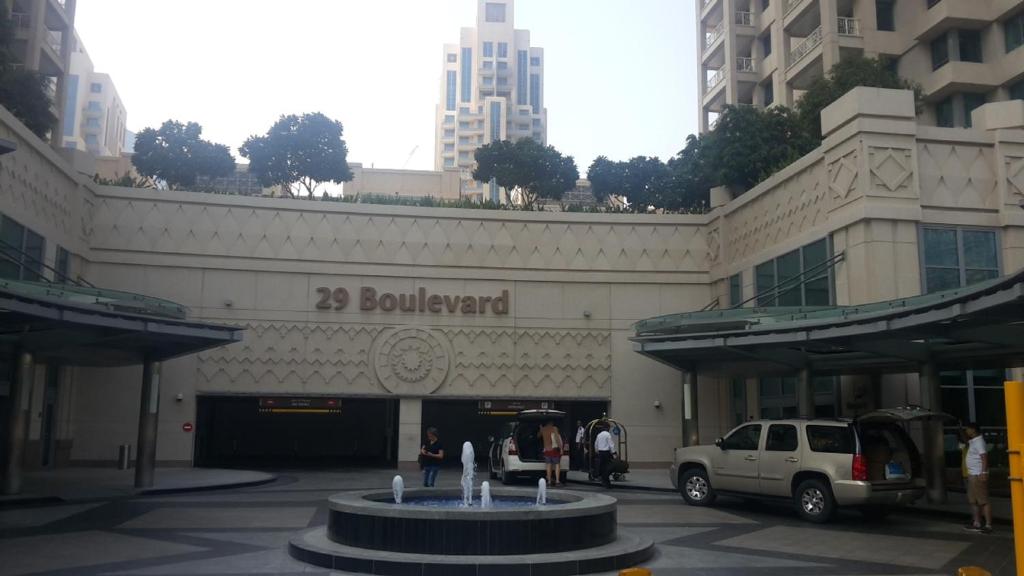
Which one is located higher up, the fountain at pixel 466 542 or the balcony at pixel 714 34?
the balcony at pixel 714 34

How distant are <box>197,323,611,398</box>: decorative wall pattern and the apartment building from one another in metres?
18.2

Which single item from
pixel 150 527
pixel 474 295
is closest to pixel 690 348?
pixel 474 295

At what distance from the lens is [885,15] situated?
3941 cm

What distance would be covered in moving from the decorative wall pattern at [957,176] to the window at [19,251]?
2353 cm

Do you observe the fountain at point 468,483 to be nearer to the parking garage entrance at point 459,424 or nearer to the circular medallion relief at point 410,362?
the circular medallion relief at point 410,362

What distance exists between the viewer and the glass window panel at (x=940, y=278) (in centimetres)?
2219

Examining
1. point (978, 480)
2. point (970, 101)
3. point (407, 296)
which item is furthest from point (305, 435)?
point (970, 101)

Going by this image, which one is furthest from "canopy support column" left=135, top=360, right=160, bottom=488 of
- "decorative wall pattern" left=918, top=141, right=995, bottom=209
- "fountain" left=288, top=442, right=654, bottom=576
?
"decorative wall pattern" left=918, top=141, right=995, bottom=209

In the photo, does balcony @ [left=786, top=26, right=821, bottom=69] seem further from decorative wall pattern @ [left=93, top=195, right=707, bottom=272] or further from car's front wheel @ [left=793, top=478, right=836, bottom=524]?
car's front wheel @ [left=793, top=478, right=836, bottom=524]

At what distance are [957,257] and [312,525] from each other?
17.5 m

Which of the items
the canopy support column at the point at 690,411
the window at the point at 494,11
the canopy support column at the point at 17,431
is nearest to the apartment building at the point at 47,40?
the canopy support column at the point at 17,431

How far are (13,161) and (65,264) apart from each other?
4684 millimetres

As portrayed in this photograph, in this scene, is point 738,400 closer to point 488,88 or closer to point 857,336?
point 857,336

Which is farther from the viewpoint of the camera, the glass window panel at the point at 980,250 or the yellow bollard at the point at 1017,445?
the glass window panel at the point at 980,250
